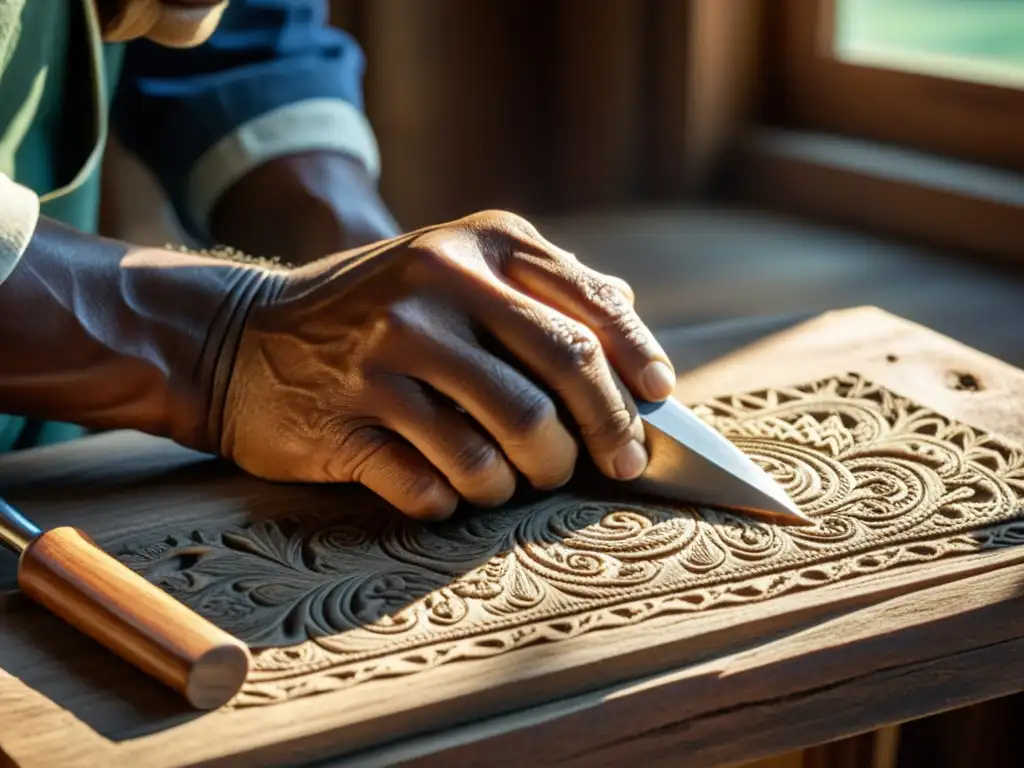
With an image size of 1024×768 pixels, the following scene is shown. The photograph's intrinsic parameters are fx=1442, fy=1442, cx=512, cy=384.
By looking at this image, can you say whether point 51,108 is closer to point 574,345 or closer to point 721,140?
point 574,345

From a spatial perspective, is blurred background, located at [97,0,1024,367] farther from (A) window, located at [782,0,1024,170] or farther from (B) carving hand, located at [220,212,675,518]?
(B) carving hand, located at [220,212,675,518]

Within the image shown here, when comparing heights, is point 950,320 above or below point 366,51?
below

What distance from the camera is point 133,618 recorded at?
640 mm

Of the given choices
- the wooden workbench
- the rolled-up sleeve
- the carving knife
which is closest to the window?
the rolled-up sleeve

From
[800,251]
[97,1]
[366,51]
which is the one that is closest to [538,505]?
[97,1]

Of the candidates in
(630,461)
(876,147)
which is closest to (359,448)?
(630,461)

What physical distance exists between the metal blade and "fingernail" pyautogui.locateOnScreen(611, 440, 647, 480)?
11mm

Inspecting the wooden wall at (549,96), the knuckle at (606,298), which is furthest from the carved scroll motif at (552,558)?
the wooden wall at (549,96)

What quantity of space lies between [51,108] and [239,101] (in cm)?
21

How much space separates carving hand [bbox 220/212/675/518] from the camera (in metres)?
0.80

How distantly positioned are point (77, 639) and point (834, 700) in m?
0.36

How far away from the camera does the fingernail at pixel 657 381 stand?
33.0 inches

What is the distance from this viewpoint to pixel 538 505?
2.74 feet

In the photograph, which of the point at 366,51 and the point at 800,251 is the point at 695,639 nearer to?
the point at 800,251
